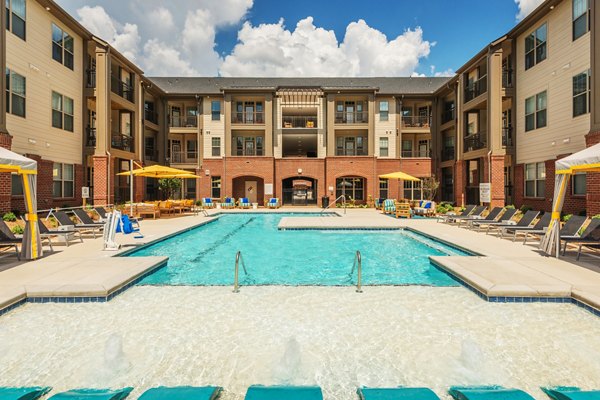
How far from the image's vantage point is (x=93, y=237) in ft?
37.3

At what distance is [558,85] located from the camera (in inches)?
608

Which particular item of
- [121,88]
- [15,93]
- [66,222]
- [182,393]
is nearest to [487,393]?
[182,393]

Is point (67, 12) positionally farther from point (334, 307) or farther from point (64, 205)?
point (334, 307)

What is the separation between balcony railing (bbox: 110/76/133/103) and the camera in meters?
20.5

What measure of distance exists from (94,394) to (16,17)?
59.6ft

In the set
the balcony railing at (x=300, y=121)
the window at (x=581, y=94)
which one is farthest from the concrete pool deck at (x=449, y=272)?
the balcony railing at (x=300, y=121)

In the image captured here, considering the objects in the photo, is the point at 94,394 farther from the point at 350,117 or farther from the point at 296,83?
the point at 296,83

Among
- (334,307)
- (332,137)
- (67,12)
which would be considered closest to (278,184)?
(332,137)

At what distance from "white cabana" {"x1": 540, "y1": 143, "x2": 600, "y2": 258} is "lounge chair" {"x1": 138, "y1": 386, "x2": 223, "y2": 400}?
8.64 m

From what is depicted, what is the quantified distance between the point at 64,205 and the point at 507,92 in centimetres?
2583

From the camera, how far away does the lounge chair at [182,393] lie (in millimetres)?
2924

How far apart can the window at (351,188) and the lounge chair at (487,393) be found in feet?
85.0

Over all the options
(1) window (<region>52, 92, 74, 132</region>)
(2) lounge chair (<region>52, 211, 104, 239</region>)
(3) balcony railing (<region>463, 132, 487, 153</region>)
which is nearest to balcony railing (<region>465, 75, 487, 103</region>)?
(3) balcony railing (<region>463, 132, 487, 153</region>)

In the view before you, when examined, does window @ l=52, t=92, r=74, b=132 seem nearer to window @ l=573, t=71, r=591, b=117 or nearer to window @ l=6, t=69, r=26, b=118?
window @ l=6, t=69, r=26, b=118
